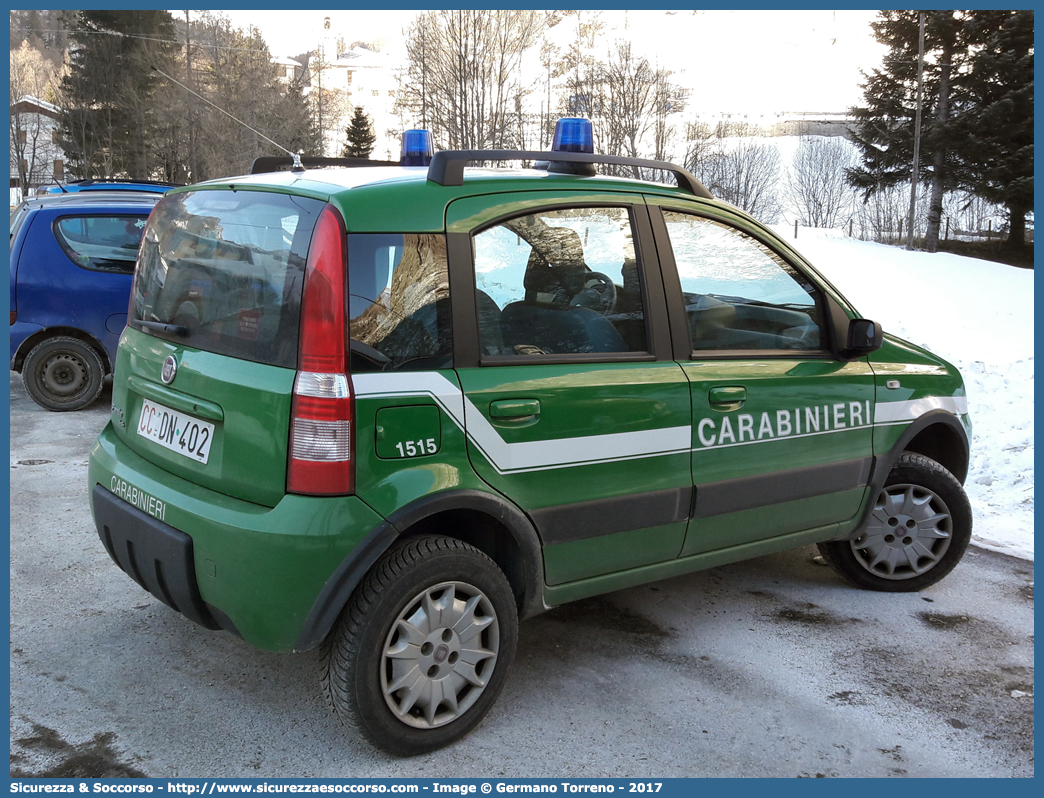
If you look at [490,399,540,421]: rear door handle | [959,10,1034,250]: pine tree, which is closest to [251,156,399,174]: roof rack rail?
[490,399,540,421]: rear door handle

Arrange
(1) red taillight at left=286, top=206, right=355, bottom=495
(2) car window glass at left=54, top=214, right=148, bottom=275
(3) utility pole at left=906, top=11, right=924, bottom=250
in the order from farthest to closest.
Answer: (3) utility pole at left=906, top=11, right=924, bottom=250 < (2) car window glass at left=54, top=214, right=148, bottom=275 < (1) red taillight at left=286, top=206, right=355, bottom=495

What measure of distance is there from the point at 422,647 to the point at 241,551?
2.10 feet

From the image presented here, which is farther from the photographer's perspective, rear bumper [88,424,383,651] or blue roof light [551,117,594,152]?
blue roof light [551,117,594,152]

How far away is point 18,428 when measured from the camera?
7.33m

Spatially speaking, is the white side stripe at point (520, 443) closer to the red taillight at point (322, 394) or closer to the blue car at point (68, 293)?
the red taillight at point (322, 394)

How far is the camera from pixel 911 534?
435 centimetres

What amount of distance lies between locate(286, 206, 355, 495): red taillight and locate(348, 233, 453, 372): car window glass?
0.17 feet

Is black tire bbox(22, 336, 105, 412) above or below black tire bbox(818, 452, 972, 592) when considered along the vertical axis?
above

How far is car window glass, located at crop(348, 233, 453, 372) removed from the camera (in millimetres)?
2674

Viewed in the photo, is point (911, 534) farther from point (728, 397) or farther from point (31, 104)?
point (31, 104)

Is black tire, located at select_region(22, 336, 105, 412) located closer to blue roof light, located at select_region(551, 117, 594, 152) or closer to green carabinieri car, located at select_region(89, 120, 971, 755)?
green carabinieri car, located at select_region(89, 120, 971, 755)

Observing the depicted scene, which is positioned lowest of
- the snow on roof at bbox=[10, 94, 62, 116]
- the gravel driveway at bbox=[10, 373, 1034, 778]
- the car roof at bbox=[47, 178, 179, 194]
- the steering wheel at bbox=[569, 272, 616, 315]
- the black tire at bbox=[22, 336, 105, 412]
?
the gravel driveway at bbox=[10, 373, 1034, 778]

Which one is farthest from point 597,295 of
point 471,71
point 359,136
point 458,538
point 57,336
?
point 359,136

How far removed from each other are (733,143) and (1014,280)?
20085 mm
